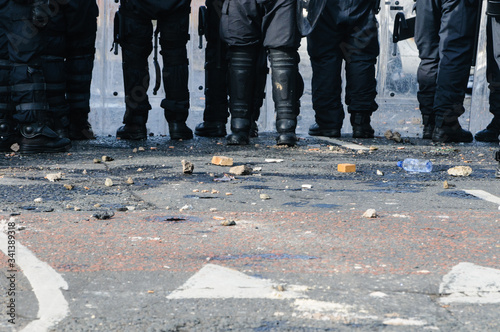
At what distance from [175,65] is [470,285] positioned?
13.9 feet

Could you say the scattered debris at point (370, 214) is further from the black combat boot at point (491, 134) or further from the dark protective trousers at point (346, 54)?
the black combat boot at point (491, 134)

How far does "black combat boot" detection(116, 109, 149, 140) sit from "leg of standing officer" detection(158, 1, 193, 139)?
199mm

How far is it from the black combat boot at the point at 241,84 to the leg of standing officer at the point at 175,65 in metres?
0.65

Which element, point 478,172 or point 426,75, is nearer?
point 478,172

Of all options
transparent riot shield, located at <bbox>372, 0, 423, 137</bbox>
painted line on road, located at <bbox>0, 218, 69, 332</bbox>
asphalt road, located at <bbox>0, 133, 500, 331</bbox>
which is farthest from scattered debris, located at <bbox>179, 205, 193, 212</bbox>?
transparent riot shield, located at <bbox>372, 0, 423, 137</bbox>

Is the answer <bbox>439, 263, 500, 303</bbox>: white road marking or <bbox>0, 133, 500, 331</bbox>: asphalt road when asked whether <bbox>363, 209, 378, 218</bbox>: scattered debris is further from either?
<bbox>439, 263, 500, 303</bbox>: white road marking

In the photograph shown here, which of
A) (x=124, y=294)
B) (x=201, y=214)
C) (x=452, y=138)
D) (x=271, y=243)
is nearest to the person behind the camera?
(x=124, y=294)

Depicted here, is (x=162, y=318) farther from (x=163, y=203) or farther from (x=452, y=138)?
(x=452, y=138)

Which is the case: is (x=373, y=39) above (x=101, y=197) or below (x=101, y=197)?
above

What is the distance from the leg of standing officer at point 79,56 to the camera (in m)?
5.39

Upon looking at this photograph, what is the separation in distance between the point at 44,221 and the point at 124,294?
3.03ft

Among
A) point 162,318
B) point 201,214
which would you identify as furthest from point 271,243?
point 162,318

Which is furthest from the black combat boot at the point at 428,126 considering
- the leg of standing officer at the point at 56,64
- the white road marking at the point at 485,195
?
the white road marking at the point at 485,195

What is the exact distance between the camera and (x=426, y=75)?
6.22m
